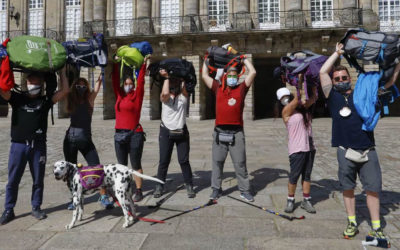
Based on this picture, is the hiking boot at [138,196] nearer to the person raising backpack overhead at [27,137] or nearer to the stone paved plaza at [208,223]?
the stone paved plaza at [208,223]

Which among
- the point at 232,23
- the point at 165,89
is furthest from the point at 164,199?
the point at 232,23

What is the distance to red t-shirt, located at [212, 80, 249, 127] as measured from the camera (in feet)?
15.1

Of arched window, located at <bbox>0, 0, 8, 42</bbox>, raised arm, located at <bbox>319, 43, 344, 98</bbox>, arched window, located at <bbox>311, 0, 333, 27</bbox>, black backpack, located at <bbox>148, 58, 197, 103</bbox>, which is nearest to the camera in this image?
raised arm, located at <bbox>319, 43, 344, 98</bbox>

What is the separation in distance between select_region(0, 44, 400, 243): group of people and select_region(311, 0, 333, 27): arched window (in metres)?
19.8

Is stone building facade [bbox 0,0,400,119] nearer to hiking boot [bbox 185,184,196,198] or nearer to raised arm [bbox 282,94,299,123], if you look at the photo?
hiking boot [bbox 185,184,196,198]

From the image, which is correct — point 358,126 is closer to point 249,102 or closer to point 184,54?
point 249,102

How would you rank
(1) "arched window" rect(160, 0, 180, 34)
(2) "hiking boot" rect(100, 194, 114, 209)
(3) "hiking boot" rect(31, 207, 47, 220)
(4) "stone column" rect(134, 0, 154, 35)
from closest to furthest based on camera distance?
(3) "hiking boot" rect(31, 207, 47, 220) < (2) "hiking boot" rect(100, 194, 114, 209) < (4) "stone column" rect(134, 0, 154, 35) < (1) "arched window" rect(160, 0, 180, 34)

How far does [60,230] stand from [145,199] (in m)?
1.44

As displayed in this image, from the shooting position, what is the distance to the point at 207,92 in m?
24.6

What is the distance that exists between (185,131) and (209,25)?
19.2 metres

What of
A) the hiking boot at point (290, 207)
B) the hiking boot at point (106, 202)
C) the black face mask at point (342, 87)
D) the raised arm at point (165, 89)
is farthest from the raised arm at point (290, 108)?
the hiking boot at point (106, 202)

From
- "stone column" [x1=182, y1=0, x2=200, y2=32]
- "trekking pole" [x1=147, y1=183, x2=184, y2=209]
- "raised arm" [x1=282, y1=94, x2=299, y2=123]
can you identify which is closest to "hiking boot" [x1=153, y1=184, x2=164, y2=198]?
"trekking pole" [x1=147, y1=183, x2=184, y2=209]

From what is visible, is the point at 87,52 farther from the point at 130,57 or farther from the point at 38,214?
the point at 38,214

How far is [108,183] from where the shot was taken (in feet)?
13.0
